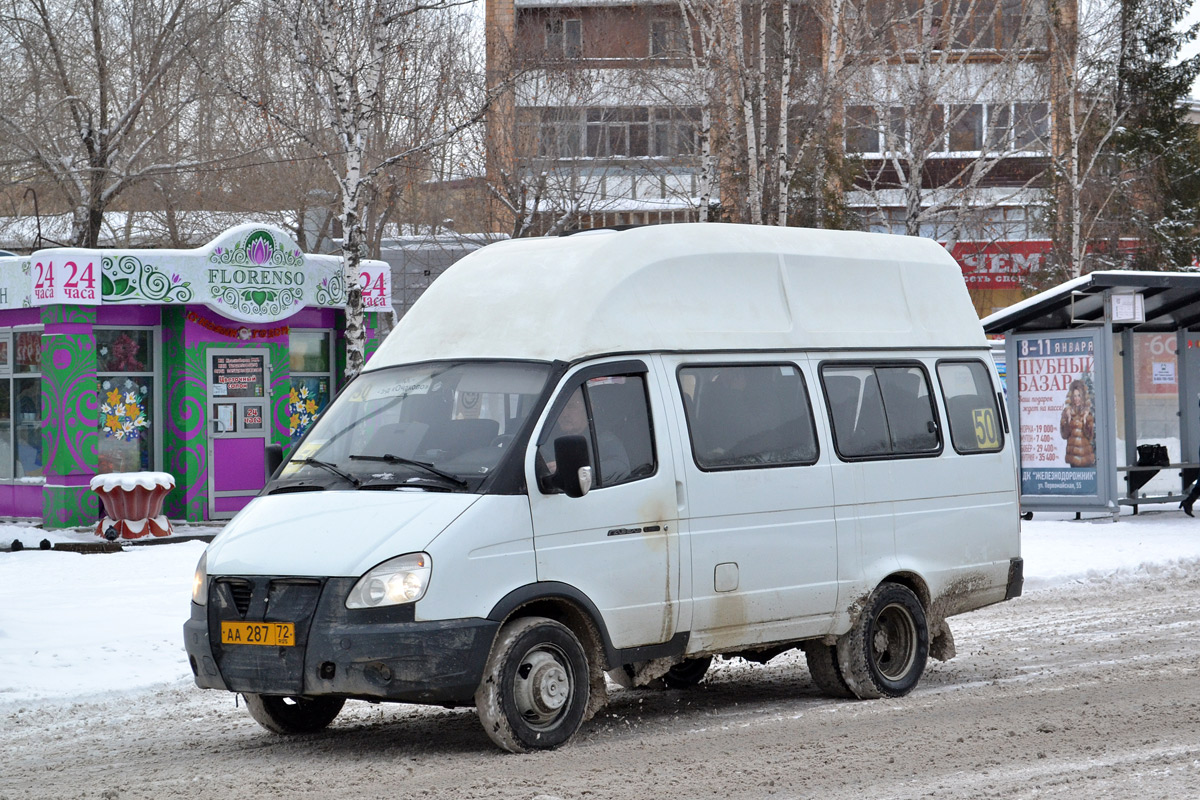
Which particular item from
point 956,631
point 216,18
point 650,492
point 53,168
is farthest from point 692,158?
point 650,492

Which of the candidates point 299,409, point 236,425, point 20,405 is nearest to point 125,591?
point 236,425

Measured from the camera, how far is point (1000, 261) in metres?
44.6

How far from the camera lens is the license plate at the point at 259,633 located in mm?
6898

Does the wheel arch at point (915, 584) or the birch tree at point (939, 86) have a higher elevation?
the birch tree at point (939, 86)

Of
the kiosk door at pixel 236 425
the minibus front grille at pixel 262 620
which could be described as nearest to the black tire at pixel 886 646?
the minibus front grille at pixel 262 620

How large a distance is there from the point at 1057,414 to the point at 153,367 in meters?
11.8

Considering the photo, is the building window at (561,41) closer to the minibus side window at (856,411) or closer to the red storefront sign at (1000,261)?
the red storefront sign at (1000,261)

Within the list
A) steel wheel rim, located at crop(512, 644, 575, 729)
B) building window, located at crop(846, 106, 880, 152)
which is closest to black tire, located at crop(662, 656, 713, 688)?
steel wheel rim, located at crop(512, 644, 575, 729)

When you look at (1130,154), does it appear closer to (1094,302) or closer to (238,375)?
(1094,302)

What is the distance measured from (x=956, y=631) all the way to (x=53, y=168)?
20.3 m

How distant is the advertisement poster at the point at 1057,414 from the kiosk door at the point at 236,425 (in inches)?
397

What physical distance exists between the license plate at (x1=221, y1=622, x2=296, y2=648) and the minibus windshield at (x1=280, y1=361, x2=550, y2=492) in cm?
77

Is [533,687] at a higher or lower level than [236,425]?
lower

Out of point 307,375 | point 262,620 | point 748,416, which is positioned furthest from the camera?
point 307,375
